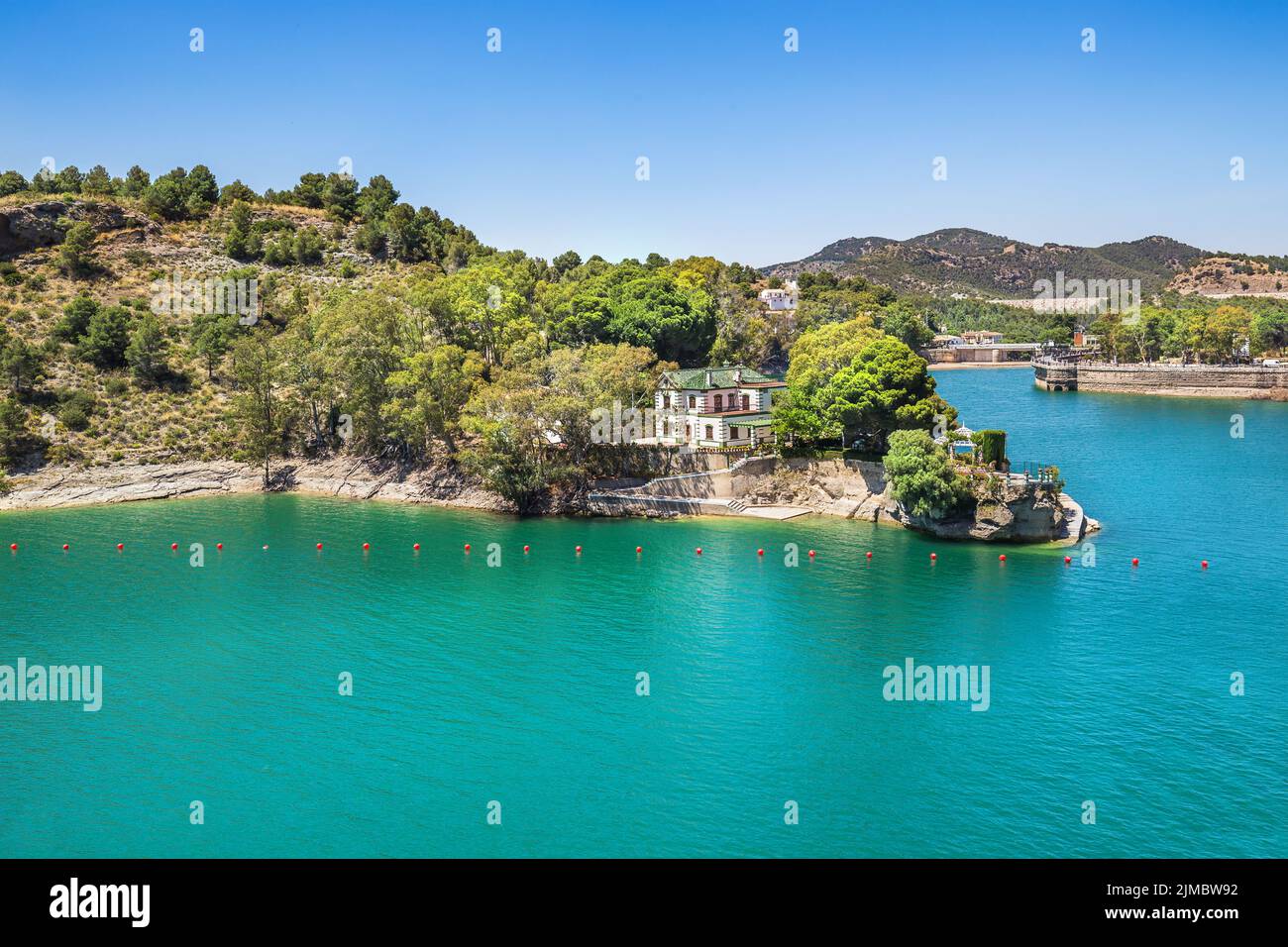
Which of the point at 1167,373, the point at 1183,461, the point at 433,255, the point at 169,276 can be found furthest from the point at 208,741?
the point at 1167,373

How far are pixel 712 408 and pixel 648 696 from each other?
43523 mm

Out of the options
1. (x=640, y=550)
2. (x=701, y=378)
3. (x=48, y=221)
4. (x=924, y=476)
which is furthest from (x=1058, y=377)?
(x=48, y=221)

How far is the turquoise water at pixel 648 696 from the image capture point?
30484 mm

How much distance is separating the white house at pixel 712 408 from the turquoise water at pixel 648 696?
40.8 ft

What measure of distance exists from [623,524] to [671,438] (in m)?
14.1

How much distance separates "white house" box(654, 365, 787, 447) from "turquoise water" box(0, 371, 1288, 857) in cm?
1244

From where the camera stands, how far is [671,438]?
82000 mm

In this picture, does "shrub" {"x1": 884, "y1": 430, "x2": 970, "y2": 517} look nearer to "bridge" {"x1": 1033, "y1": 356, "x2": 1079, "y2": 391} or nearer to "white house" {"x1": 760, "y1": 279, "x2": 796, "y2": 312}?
"bridge" {"x1": 1033, "y1": 356, "x2": 1079, "y2": 391}

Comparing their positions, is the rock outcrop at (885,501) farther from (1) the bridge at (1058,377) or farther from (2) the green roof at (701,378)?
(1) the bridge at (1058,377)

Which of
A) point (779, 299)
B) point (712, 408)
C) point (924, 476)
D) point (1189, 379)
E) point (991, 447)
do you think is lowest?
point (924, 476)

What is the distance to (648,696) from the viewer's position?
39.9 metres

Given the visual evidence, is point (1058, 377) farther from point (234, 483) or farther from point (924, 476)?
point (234, 483)

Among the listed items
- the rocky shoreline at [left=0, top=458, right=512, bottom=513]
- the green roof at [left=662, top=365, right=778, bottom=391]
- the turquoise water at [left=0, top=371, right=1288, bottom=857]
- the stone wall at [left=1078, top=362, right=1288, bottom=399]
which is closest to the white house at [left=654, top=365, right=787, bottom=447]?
the green roof at [left=662, top=365, right=778, bottom=391]

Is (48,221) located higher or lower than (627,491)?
higher
